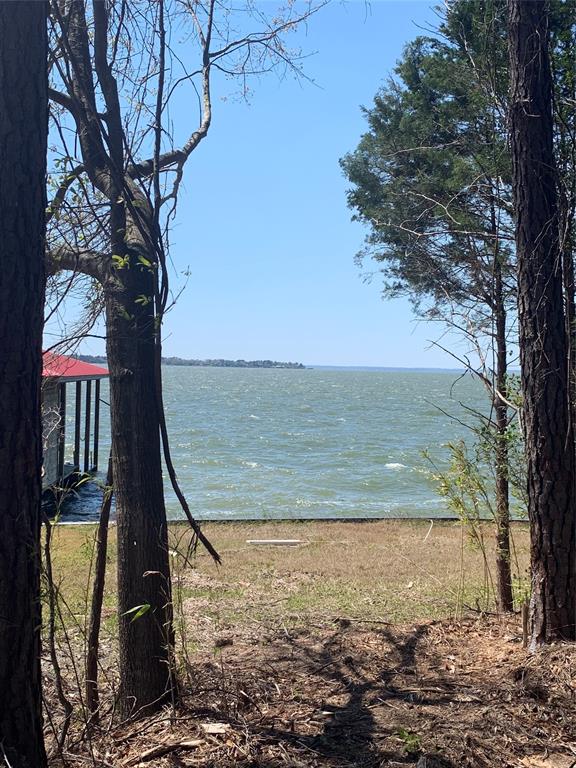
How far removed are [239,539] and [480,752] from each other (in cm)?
933

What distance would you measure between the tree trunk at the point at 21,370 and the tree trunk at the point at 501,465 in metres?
4.34

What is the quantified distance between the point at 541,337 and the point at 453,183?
9.25ft

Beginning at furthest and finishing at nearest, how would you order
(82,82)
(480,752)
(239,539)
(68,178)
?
(239,539), (82,82), (68,178), (480,752)

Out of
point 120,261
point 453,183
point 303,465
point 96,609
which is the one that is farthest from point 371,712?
point 303,465

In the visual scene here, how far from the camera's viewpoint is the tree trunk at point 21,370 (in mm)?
2389

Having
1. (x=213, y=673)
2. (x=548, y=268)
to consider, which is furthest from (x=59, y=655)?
(x=548, y=268)

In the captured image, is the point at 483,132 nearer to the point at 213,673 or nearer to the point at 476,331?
the point at 476,331

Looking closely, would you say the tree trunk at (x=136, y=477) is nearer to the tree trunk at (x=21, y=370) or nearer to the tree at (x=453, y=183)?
the tree trunk at (x=21, y=370)

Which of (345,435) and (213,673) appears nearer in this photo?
(213,673)

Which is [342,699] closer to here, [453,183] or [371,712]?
[371,712]

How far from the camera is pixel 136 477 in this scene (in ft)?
12.1

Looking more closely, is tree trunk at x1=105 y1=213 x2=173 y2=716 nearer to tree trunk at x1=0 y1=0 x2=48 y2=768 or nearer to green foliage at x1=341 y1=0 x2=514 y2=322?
tree trunk at x1=0 y1=0 x2=48 y2=768

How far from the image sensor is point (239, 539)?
1213 cm

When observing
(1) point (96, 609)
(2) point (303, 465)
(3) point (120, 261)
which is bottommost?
(2) point (303, 465)
